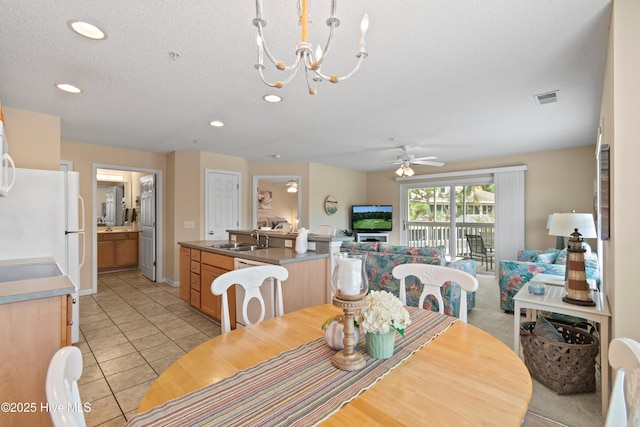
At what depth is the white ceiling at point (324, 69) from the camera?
1.72 meters

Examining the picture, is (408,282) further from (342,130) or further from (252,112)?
(252,112)

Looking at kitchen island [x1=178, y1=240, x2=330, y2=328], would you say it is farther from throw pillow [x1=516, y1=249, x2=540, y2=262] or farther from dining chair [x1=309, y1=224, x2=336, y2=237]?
throw pillow [x1=516, y1=249, x2=540, y2=262]

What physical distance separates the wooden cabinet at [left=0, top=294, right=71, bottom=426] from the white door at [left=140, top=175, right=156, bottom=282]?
14.3 feet

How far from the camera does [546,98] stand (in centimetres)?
295

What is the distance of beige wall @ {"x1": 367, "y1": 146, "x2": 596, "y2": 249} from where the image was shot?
5.09 m

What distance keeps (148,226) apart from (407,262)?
190 inches

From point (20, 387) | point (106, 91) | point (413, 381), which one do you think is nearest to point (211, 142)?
point (106, 91)

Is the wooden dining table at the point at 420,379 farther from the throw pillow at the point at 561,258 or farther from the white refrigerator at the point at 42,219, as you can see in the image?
the throw pillow at the point at 561,258

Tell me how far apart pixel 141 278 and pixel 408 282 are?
5071 mm

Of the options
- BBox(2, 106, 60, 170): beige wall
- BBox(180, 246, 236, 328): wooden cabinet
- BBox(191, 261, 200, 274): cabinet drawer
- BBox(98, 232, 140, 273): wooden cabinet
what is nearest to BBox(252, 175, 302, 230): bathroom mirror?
BBox(98, 232, 140, 273): wooden cabinet

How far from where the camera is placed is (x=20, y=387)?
1371 millimetres

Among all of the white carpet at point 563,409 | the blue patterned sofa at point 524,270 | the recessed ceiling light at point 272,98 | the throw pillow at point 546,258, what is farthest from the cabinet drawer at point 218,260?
the throw pillow at point 546,258

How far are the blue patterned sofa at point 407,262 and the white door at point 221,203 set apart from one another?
2887 mm

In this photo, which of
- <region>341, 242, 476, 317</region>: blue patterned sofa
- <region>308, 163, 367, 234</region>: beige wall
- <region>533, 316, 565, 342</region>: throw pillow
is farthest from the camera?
<region>308, 163, 367, 234</region>: beige wall
